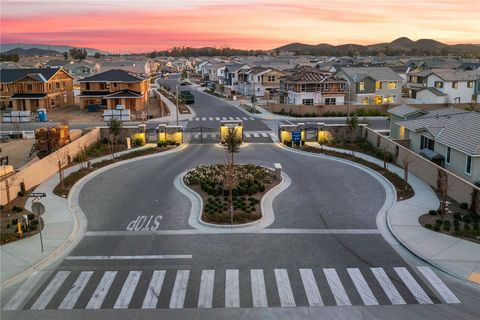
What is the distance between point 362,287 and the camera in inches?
717

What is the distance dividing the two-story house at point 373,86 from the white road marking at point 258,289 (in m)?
62.5

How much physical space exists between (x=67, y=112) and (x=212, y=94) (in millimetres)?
39331

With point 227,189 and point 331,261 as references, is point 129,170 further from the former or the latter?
point 331,261

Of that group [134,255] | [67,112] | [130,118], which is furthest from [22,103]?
[134,255]

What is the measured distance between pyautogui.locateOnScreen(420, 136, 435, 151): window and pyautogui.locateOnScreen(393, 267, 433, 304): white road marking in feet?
67.8

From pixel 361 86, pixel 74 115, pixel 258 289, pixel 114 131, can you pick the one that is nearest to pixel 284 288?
pixel 258 289

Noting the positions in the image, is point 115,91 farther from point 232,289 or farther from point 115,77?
point 232,289

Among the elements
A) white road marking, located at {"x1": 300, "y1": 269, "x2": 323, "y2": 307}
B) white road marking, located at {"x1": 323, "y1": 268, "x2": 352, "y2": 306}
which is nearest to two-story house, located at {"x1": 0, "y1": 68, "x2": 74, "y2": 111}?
white road marking, located at {"x1": 300, "y1": 269, "x2": 323, "y2": 307}

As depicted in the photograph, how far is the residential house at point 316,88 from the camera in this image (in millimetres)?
73500

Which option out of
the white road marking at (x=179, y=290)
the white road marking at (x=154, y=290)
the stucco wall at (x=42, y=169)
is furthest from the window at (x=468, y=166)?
the stucco wall at (x=42, y=169)

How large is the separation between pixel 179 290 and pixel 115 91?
62.3m

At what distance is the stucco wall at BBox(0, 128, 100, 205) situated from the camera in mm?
29263

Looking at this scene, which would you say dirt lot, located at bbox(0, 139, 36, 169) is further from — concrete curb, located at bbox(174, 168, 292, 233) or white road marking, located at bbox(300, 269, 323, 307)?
white road marking, located at bbox(300, 269, 323, 307)

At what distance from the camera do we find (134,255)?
21.3 metres
